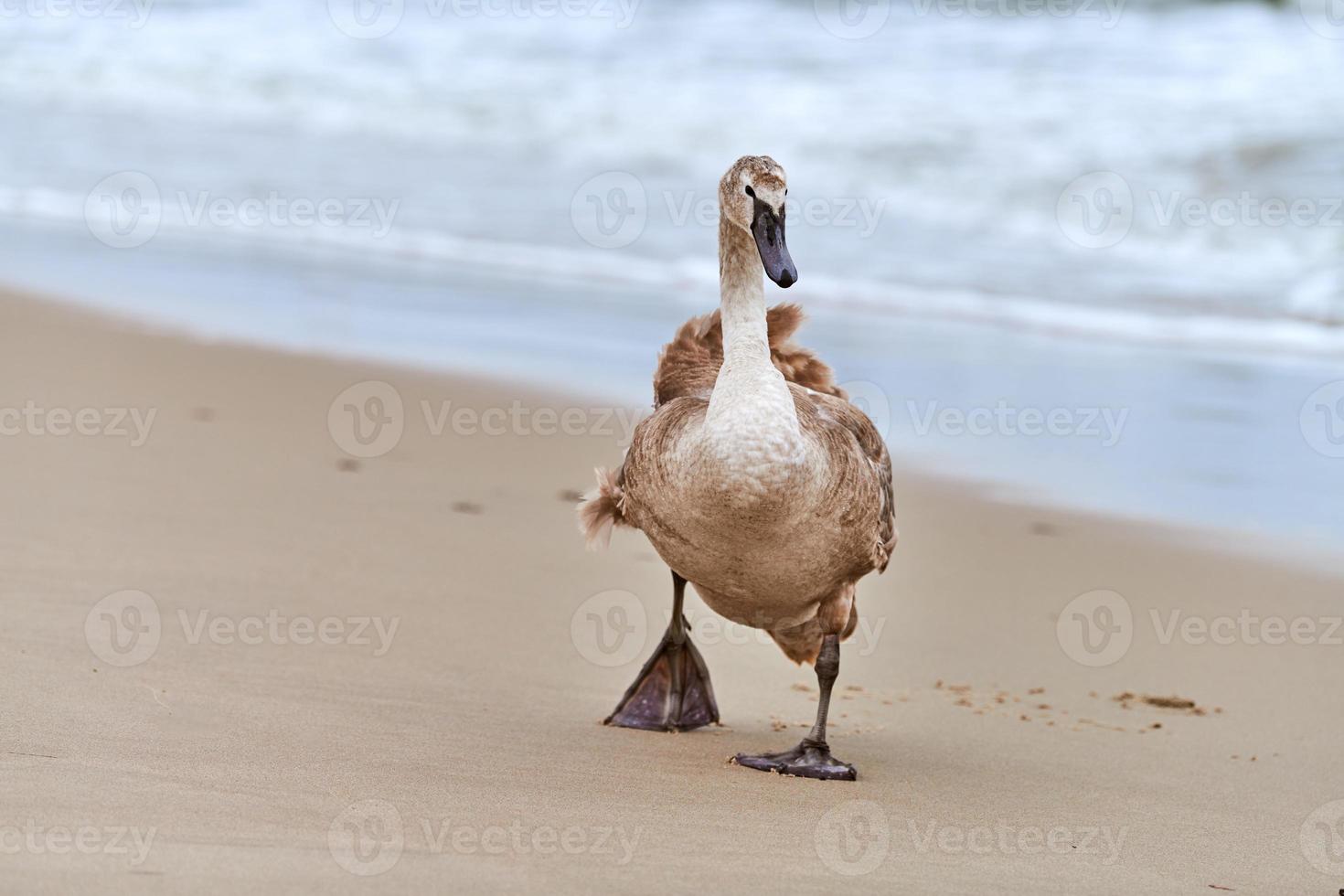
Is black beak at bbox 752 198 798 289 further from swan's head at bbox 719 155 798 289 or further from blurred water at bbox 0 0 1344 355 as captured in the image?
blurred water at bbox 0 0 1344 355

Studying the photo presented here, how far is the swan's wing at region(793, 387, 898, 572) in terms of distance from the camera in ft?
15.6

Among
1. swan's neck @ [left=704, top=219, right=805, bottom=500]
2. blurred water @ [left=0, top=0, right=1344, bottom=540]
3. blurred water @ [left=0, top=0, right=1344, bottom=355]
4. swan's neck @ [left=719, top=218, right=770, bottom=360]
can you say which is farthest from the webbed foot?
blurred water @ [left=0, top=0, right=1344, bottom=355]

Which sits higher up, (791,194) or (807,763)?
(791,194)

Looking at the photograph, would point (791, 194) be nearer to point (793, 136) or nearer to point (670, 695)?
point (793, 136)

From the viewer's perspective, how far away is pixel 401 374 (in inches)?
414

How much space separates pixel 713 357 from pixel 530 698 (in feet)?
4.69

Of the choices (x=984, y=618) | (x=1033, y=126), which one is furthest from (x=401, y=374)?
(x=1033, y=126)

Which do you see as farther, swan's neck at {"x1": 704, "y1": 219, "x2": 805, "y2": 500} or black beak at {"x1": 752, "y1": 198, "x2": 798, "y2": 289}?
black beak at {"x1": 752, "y1": 198, "x2": 798, "y2": 289}

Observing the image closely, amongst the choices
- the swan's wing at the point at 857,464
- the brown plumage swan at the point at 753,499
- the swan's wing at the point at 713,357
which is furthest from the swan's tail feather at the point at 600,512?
the swan's wing at the point at 857,464

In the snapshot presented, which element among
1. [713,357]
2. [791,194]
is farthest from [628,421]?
[791,194]

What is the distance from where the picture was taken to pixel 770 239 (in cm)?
490

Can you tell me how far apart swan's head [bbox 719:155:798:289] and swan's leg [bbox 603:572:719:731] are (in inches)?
54.0

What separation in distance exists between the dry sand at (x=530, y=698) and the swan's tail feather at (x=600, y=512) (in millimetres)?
571

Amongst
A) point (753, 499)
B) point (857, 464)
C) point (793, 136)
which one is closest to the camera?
point (753, 499)
